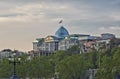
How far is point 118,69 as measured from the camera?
2613 inches

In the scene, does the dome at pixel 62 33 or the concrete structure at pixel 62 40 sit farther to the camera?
the dome at pixel 62 33

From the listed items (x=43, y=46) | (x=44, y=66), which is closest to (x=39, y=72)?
(x=44, y=66)

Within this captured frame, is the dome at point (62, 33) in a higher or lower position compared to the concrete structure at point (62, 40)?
higher

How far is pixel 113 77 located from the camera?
216ft

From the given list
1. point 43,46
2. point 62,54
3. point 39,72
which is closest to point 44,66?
point 39,72

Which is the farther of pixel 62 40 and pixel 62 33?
pixel 62 33

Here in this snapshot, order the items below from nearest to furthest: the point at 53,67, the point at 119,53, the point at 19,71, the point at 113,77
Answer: the point at 113,77 < the point at 119,53 < the point at 19,71 < the point at 53,67

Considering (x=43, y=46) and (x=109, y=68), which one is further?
(x=43, y=46)

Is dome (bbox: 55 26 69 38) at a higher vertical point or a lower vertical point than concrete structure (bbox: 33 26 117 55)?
higher

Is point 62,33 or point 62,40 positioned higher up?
point 62,33

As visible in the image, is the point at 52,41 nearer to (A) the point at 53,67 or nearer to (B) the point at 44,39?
(B) the point at 44,39

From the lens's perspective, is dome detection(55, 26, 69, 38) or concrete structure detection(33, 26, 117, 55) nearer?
concrete structure detection(33, 26, 117, 55)

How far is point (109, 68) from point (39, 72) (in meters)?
21.7

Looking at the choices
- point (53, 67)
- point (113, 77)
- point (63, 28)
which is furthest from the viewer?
point (63, 28)
